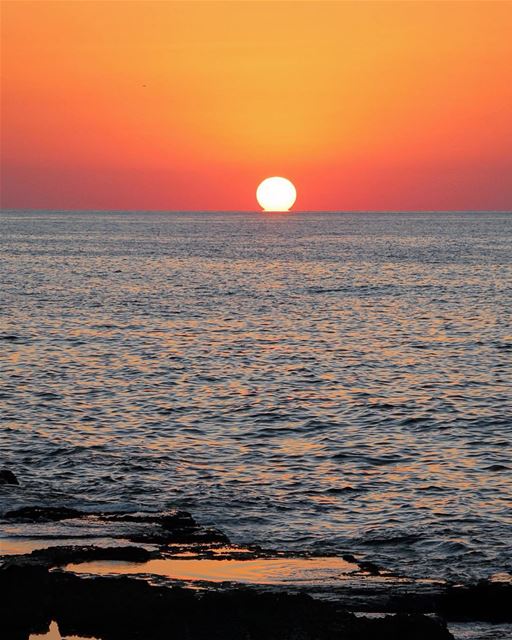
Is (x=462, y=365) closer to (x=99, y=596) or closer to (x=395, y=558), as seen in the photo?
(x=395, y=558)

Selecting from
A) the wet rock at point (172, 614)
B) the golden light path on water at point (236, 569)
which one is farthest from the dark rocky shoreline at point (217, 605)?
the golden light path on water at point (236, 569)

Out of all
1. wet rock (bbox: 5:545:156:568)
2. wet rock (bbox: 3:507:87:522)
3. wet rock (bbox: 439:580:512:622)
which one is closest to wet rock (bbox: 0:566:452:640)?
wet rock (bbox: 439:580:512:622)

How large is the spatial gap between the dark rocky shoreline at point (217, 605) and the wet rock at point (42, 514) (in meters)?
2.89

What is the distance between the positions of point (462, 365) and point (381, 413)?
12.9 meters

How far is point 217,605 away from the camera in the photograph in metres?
15.9

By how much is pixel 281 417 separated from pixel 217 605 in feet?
67.0

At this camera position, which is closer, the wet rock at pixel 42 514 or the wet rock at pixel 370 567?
the wet rock at pixel 370 567

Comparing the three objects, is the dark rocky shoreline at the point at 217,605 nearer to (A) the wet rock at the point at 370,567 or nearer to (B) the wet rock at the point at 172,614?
(B) the wet rock at the point at 172,614

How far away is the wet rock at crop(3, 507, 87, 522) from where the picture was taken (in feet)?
73.4

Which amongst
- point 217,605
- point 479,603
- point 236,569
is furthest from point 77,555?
point 479,603

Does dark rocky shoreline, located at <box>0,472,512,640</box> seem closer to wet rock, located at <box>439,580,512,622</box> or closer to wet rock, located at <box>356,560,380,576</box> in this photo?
wet rock, located at <box>439,580,512,622</box>

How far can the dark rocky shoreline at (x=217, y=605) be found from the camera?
1531cm

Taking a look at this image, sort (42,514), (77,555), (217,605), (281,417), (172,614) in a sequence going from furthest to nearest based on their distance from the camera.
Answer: (281,417) → (42,514) → (77,555) → (217,605) → (172,614)

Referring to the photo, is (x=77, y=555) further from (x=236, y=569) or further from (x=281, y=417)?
(x=281, y=417)
